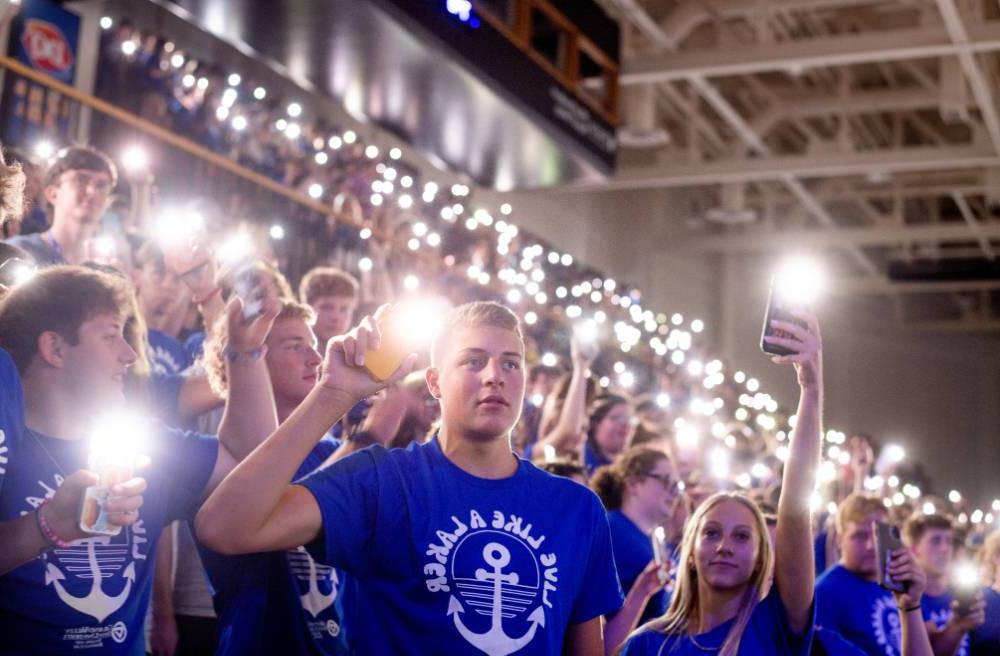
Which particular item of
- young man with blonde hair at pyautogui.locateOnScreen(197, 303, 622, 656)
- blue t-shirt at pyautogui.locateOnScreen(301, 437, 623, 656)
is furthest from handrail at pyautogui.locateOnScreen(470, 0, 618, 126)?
blue t-shirt at pyautogui.locateOnScreen(301, 437, 623, 656)

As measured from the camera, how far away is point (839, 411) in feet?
65.6

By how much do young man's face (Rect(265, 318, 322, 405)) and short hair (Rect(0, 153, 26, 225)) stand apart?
73 cm

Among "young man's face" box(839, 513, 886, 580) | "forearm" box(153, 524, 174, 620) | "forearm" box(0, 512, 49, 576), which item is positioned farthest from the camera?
"young man's face" box(839, 513, 886, 580)

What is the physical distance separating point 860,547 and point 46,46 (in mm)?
5361

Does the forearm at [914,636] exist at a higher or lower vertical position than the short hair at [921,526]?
lower

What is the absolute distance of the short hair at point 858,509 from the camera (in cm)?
455

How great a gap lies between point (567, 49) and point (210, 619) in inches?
210

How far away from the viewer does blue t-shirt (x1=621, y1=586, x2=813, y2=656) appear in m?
2.84

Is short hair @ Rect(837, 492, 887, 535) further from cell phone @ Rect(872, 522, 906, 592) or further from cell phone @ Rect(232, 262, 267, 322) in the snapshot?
cell phone @ Rect(232, 262, 267, 322)

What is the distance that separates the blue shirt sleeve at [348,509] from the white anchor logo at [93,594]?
21.1 inches

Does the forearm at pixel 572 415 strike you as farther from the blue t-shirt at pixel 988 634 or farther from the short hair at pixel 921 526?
the blue t-shirt at pixel 988 634

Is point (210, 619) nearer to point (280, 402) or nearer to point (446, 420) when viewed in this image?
point (280, 402)

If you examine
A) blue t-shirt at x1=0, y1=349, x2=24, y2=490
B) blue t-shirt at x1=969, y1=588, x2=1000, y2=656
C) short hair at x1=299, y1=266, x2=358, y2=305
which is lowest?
blue t-shirt at x1=969, y1=588, x2=1000, y2=656

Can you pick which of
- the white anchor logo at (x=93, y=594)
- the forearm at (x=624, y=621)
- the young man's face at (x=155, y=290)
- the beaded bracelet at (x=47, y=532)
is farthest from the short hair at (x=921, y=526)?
the beaded bracelet at (x=47, y=532)
